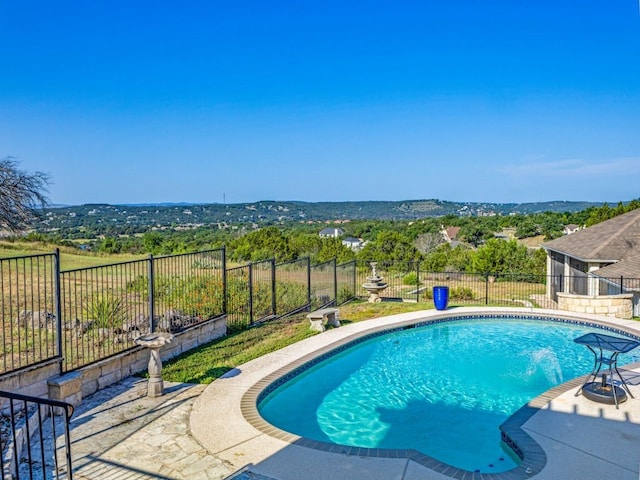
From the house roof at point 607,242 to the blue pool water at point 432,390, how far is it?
6.31 meters

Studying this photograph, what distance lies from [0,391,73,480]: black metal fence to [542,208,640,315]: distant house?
583 inches

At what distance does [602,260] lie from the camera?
Result: 57.8 feet

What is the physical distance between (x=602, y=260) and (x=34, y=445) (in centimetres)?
1820

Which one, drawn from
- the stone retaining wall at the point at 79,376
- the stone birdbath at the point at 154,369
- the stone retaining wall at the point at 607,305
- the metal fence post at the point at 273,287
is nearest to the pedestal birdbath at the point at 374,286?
the metal fence post at the point at 273,287

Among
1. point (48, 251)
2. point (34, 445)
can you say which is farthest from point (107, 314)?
point (48, 251)

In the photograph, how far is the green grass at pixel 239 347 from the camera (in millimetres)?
8414

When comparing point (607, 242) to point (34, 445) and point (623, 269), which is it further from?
point (34, 445)

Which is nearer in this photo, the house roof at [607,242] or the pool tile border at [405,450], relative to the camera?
the pool tile border at [405,450]

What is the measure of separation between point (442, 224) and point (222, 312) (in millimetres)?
62566

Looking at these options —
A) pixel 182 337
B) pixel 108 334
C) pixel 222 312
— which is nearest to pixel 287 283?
pixel 222 312

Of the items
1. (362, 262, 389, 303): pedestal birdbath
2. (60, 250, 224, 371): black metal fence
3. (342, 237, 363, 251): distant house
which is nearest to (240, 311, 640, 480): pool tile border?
(60, 250, 224, 371): black metal fence

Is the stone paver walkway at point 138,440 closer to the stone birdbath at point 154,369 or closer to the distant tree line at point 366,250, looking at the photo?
the stone birdbath at point 154,369

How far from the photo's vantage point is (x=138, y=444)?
5555mm

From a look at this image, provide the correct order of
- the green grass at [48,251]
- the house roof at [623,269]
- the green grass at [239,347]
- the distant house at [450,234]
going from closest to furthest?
the green grass at [239,347] < the house roof at [623,269] < the green grass at [48,251] < the distant house at [450,234]
